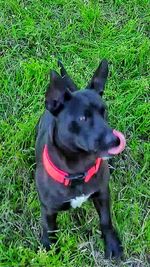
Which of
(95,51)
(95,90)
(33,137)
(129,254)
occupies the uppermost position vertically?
(95,90)

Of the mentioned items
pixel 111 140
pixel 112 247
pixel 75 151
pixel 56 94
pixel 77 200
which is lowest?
pixel 112 247

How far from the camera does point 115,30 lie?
396 cm

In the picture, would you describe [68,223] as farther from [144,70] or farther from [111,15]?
[111,15]

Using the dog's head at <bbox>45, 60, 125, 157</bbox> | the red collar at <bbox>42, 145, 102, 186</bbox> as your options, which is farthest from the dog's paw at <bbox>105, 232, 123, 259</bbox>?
the dog's head at <bbox>45, 60, 125, 157</bbox>

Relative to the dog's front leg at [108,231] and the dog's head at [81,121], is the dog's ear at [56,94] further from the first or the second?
the dog's front leg at [108,231]

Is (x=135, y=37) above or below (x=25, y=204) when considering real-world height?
above

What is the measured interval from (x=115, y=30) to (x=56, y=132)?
1.55m

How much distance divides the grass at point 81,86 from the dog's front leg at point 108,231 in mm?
46

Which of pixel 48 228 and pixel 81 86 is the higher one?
pixel 81 86

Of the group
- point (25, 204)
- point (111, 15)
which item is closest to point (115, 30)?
point (111, 15)

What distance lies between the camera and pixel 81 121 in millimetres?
2469

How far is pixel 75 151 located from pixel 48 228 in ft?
1.99

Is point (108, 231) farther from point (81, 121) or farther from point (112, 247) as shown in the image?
point (81, 121)

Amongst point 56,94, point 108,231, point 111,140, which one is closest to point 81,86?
point 108,231
